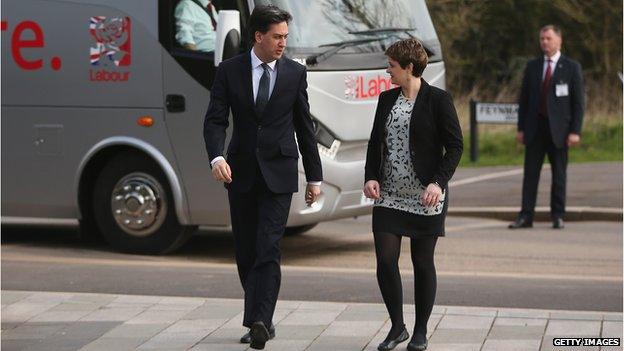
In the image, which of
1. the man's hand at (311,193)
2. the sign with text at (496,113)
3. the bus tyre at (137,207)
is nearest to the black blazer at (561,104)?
the bus tyre at (137,207)

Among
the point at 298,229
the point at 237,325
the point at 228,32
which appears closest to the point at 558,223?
the point at 298,229

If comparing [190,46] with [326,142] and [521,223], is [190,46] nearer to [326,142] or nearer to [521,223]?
[326,142]

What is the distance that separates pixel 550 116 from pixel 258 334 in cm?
681

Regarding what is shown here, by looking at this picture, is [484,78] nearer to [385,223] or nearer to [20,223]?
[20,223]

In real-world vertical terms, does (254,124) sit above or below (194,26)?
below

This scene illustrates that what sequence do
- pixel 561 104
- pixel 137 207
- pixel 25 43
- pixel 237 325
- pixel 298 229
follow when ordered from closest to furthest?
pixel 237 325
pixel 137 207
pixel 25 43
pixel 298 229
pixel 561 104

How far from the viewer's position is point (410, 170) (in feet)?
24.9

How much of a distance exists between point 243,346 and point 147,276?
2.99 meters

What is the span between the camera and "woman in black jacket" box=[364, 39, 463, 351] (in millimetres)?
7539

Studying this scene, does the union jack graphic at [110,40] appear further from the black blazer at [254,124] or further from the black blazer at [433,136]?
the black blazer at [433,136]

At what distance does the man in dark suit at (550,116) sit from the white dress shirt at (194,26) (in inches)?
148

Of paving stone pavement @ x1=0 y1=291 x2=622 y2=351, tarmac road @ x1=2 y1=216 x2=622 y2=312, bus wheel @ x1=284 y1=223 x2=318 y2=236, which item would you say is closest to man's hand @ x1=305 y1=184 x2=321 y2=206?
paving stone pavement @ x1=0 y1=291 x2=622 y2=351

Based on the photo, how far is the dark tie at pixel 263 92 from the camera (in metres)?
7.74

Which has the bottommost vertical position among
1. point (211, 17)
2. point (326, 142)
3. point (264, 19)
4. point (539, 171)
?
point (539, 171)
